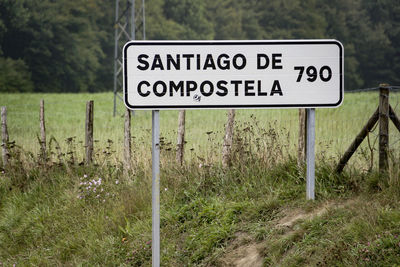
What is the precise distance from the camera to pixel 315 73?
5133 mm

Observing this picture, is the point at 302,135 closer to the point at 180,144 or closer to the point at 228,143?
the point at 228,143

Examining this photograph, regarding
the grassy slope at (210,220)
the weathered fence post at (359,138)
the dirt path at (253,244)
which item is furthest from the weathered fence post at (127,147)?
the weathered fence post at (359,138)

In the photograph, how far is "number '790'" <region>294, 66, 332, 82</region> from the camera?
512 cm

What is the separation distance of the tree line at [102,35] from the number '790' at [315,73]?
46497 mm

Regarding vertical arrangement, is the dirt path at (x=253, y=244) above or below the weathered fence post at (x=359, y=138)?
below

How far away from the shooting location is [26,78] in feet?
162

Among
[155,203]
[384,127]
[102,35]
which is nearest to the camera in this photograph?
[155,203]

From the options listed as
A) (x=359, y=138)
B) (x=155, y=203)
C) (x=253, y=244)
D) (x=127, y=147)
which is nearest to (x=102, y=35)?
(x=127, y=147)

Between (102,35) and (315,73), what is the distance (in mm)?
50195

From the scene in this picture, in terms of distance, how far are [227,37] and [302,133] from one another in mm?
54855

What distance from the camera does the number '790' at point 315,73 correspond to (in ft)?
16.8

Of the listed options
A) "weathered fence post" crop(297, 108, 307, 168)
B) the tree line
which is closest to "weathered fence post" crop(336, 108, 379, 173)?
"weathered fence post" crop(297, 108, 307, 168)

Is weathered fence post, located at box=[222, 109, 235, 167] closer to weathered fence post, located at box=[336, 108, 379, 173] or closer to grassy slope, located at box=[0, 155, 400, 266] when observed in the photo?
grassy slope, located at box=[0, 155, 400, 266]

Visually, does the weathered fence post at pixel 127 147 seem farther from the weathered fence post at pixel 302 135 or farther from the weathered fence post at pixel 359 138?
the weathered fence post at pixel 359 138
